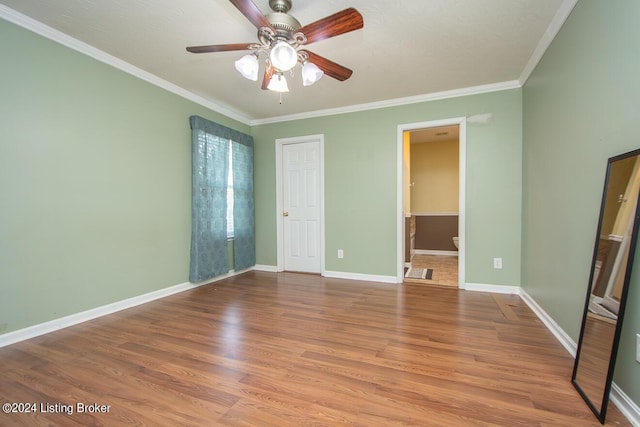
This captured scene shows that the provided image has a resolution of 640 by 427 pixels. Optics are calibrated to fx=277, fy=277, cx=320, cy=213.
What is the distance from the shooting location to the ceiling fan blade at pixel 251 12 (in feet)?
4.79

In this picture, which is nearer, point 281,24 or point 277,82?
point 281,24

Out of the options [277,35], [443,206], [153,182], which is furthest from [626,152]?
[443,206]

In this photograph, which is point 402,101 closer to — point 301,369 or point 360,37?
point 360,37

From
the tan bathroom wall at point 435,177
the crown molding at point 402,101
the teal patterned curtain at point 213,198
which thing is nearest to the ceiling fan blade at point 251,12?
the teal patterned curtain at point 213,198

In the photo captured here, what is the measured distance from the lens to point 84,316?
2.54 metres

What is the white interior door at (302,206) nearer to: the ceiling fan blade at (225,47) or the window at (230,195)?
the window at (230,195)

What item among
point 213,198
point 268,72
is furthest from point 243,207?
point 268,72

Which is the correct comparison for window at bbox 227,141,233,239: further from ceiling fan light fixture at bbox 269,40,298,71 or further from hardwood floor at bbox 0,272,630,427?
ceiling fan light fixture at bbox 269,40,298,71

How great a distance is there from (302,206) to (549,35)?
133 inches

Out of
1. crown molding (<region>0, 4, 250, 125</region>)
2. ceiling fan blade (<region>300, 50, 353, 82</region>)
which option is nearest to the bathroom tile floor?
ceiling fan blade (<region>300, 50, 353, 82</region>)

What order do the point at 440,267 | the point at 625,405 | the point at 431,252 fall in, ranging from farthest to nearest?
the point at 431,252
the point at 440,267
the point at 625,405

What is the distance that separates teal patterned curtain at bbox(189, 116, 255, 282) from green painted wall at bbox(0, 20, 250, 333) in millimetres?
231

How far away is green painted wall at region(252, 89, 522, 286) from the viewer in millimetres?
3324

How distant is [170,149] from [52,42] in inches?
50.9
